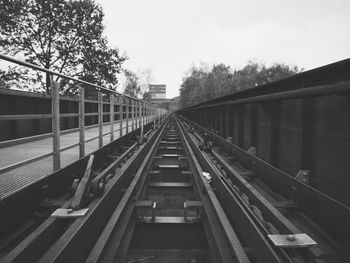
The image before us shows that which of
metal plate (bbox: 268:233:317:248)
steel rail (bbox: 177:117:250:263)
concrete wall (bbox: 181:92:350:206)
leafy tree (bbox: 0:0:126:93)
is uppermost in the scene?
leafy tree (bbox: 0:0:126:93)

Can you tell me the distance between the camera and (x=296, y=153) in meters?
4.20

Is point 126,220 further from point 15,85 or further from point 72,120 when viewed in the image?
point 15,85

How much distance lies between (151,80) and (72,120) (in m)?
78.4

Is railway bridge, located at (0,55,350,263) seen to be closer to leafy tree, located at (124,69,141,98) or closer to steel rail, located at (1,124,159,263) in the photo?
steel rail, located at (1,124,159,263)

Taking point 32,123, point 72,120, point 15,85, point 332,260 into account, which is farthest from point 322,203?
point 15,85

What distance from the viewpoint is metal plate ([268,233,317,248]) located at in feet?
7.18

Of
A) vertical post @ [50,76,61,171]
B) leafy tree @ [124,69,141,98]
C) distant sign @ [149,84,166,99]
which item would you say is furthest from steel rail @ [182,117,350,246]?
distant sign @ [149,84,166,99]

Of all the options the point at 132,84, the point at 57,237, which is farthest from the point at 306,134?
the point at 132,84

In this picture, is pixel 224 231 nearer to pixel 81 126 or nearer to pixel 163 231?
pixel 163 231

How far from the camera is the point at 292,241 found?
2258 mm

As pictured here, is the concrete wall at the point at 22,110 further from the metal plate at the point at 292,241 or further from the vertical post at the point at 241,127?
the metal plate at the point at 292,241

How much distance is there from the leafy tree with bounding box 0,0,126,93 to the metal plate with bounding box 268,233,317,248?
25014mm

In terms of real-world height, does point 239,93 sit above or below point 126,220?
above

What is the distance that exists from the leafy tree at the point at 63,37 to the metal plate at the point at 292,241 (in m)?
25.0
